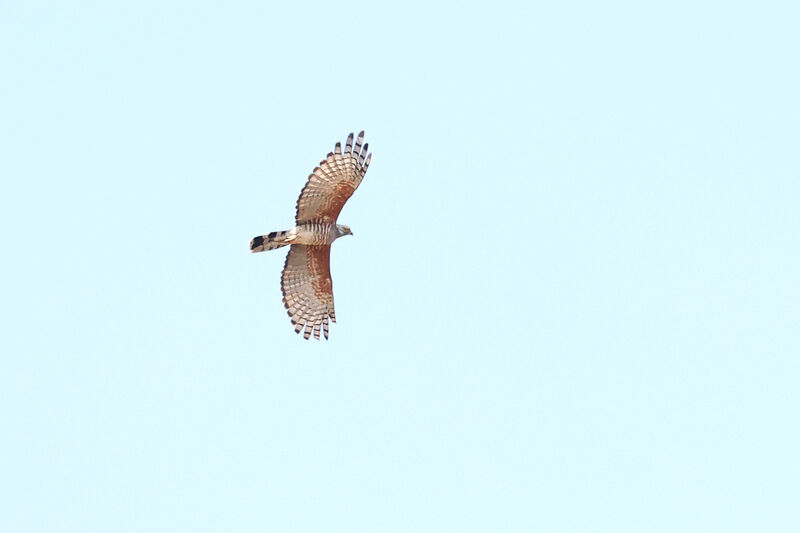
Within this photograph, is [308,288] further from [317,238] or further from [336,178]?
[336,178]

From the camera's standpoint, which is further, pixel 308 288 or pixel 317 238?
pixel 308 288

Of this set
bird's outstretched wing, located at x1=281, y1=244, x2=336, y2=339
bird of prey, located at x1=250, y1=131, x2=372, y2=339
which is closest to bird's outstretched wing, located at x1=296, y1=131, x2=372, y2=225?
bird of prey, located at x1=250, y1=131, x2=372, y2=339

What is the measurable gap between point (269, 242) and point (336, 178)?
161cm

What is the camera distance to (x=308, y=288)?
27828 mm

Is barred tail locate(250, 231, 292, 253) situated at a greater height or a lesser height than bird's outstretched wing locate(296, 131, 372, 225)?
lesser

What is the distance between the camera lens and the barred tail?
1014 inches

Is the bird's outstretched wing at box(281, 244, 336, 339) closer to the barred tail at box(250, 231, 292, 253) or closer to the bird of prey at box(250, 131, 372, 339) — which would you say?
the bird of prey at box(250, 131, 372, 339)

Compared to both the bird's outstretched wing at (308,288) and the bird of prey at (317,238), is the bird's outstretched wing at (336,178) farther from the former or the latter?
the bird's outstretched wing at (308,288)

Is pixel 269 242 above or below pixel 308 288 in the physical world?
below

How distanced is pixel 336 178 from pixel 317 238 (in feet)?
4.27

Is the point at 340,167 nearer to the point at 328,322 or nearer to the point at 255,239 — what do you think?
the point at 255,239

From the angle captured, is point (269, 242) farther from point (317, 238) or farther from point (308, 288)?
point (308, 288)

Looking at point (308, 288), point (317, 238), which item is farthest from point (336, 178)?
point (308, 288)

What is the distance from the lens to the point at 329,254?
2719cm
